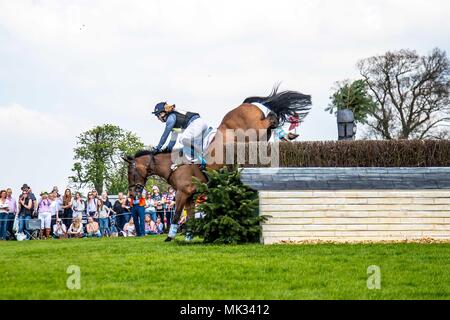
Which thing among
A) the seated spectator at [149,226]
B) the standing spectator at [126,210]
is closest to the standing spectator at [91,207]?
the standing spectator at [126,210]

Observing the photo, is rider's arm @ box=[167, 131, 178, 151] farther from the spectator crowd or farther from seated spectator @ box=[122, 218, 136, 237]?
seated spectator @ box=[122, 218, 136, 237]

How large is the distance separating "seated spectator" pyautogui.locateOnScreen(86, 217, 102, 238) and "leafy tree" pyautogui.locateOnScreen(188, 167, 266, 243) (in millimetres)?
11587

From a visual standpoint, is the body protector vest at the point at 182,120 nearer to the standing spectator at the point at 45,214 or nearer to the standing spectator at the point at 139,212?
the standing spectator at the point at 139,212

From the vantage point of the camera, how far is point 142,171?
17.9 meters

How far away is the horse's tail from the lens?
1866 centimetres

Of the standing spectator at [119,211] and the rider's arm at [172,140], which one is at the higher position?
the rider's arm at [172,140]

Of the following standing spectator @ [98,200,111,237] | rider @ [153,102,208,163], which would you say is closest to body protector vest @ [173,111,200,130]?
rider @ [153,102,208,163]

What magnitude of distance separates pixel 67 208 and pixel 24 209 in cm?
193

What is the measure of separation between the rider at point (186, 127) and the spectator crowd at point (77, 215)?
26.7ft

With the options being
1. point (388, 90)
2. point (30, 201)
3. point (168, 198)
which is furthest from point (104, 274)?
point (388, 90)

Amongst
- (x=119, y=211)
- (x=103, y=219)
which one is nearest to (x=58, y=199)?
(x=103, y=219)

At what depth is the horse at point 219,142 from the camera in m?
16.8

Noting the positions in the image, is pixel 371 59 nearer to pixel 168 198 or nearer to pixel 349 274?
pixel 168 198
